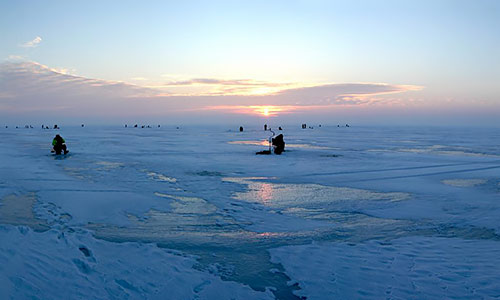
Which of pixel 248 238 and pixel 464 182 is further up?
pixel 464 182

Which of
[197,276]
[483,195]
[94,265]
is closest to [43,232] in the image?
[94,265]

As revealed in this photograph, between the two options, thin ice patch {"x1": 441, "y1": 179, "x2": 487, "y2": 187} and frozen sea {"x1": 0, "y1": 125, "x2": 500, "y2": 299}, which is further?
thin ice patch {"x1": 441, "y1": 179, "x2": 487, "y2": 187}

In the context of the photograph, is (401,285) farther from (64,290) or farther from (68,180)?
(68,180)

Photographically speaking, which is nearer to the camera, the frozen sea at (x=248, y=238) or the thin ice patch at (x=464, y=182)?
the frozen sea at (x=248, y=238)

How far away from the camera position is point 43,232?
6.71 meters

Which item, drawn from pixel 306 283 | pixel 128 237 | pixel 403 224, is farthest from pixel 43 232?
pixel 403 224

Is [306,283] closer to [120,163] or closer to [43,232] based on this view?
[43,232]

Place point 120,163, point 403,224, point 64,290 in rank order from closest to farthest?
1. point 64,290
2. point 403,224
3. point 120,163

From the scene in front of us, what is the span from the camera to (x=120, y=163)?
1850cm

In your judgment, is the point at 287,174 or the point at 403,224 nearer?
the point at 403,224

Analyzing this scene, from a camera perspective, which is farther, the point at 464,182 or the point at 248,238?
the point at 464,182

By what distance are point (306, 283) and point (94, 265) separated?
3214 mm

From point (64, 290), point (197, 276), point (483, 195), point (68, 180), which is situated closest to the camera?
point (64, 290)

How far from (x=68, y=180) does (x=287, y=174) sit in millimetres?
8693
